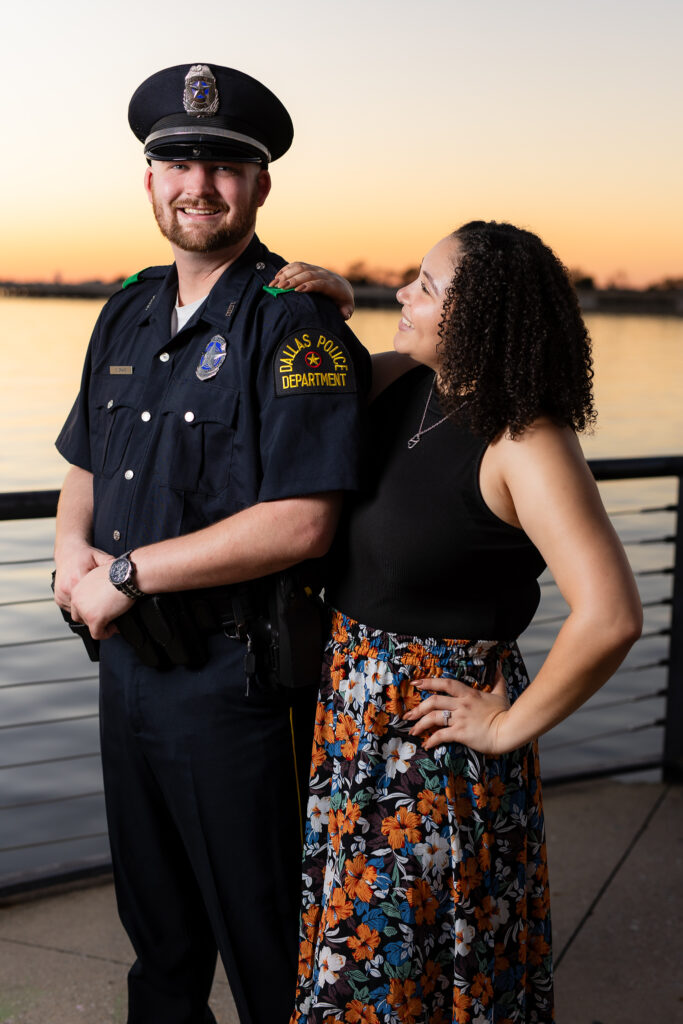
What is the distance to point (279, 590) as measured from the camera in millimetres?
1617

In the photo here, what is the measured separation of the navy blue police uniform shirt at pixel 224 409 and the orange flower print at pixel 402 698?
0.30 metres

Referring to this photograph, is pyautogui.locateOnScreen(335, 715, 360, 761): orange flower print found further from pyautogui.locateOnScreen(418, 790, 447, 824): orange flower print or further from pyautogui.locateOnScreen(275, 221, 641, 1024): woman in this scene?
pyautogui.locateOnScreen(418, 790, 447, 824): orange flower print

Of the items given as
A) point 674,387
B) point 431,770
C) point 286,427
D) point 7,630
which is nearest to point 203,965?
point 431,770

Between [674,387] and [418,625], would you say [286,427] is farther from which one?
[674,387]

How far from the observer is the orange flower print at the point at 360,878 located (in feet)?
4.73

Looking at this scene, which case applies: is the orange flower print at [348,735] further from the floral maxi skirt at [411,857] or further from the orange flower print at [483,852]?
the orange flower print at [483,852]

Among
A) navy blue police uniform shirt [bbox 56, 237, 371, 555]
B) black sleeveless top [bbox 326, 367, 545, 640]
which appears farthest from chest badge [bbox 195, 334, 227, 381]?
black sleeveless top [bbox 326, 367, 545, 640]

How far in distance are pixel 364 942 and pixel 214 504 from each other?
27.3 inches

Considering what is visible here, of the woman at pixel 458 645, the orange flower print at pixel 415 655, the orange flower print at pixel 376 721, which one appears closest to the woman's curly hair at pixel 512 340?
the woman at pixel 458 645

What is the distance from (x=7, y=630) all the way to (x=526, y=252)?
731 centimetres

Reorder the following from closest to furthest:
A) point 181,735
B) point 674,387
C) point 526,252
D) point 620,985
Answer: point 526,252
point 181,735
point 620,985
point 674,387

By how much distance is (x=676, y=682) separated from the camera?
10.1 feet

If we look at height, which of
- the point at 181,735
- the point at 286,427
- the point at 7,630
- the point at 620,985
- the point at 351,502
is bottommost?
the point at 7,630

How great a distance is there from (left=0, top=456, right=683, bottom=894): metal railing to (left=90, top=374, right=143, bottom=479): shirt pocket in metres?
0.42
